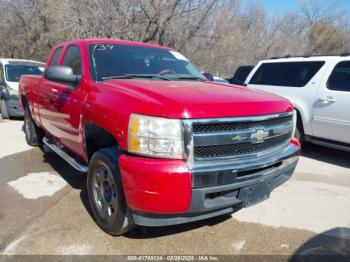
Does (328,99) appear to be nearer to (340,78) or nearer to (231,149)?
(340,78)

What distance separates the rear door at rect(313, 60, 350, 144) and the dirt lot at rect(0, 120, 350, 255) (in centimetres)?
99

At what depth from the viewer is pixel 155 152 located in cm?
255

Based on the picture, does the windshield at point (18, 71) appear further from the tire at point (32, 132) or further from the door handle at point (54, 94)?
the door handle at point (54, 94)

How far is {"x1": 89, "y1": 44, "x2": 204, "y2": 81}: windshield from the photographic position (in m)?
3.63

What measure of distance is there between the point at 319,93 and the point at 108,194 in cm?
435

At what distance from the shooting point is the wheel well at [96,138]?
3.07 meters

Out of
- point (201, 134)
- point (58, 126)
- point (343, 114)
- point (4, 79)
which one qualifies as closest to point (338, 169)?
point (343, 114)

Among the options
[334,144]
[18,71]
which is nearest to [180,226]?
[334,144]

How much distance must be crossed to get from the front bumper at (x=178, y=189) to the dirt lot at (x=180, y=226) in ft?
1.61

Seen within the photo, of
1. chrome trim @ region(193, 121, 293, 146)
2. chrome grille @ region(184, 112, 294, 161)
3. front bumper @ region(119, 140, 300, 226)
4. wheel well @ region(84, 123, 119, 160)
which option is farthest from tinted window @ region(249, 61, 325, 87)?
wheel well @ region(84, 123, 119, 160)

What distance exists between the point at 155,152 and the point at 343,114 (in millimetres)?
4152

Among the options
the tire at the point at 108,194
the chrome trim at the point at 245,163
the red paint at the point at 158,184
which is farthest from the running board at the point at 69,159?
the chrome trim at the point at 245,163

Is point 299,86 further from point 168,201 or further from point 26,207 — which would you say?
point 26,207

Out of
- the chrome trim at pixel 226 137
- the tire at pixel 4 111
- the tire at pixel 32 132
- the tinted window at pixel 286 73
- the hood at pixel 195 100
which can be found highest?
the hood at pixel 195 100
